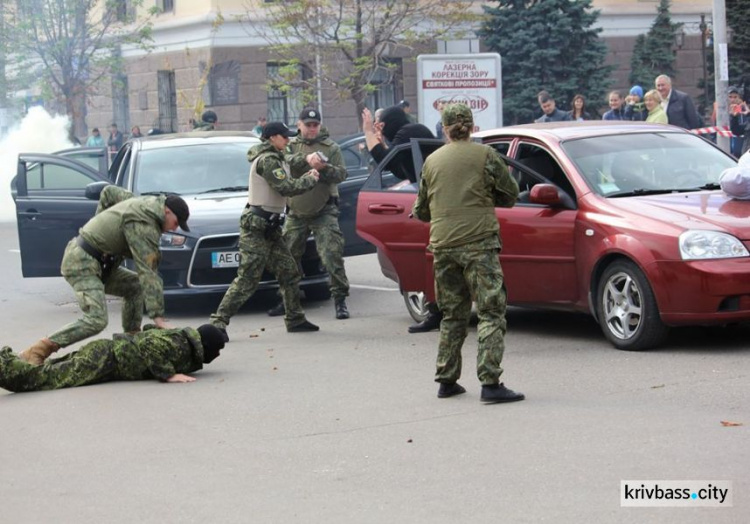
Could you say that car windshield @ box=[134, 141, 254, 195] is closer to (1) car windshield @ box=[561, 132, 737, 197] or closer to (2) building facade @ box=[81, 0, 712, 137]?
(1) car windshield @ box=[561, 132, 737, 197]

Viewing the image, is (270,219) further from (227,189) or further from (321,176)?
(227,189)

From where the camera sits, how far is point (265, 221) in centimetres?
1145

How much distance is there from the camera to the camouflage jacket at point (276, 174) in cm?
1137

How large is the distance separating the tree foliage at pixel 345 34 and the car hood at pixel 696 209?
2328 cm

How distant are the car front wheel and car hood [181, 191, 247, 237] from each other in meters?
4.20

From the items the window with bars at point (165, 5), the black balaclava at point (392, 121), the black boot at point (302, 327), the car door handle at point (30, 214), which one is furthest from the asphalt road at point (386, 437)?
the window with bars at point (165, 5)

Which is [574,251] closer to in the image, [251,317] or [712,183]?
[712,183]

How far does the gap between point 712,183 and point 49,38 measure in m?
34.7

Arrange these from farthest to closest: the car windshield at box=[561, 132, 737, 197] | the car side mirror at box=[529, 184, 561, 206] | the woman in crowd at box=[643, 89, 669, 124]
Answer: the woman in crowd at box=[643, 89, 669, 124] < the car windshield at box=[561, 132, 737, 197] < the car side mirror at box=[529, 184, 561, 206]

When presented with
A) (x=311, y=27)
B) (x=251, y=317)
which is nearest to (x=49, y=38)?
(x=311, y=27)

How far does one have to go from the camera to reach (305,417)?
8016mm

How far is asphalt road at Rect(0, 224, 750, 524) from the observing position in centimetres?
599

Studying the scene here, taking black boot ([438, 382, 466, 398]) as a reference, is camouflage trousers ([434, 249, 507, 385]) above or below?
above

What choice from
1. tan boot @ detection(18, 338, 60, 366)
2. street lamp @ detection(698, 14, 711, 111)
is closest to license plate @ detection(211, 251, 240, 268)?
tan boot @ detection(18, 338, 60, 366)
